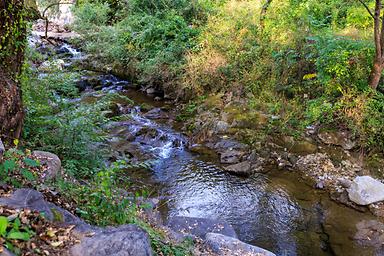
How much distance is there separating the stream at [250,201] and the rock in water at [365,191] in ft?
0.79

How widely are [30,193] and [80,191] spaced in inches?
32.8

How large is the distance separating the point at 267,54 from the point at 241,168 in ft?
12.3

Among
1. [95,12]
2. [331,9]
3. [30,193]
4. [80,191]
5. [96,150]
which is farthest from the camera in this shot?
[95,12]

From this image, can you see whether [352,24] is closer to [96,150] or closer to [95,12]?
[96,150]

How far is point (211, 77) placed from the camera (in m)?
9.59

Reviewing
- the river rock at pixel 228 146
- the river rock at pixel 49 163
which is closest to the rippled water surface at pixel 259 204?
the river rock at pixel 228 146

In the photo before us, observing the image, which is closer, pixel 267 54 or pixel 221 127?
pixel 221 127

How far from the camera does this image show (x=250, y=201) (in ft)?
20.1

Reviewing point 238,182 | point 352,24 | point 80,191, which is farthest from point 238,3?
point 80,191

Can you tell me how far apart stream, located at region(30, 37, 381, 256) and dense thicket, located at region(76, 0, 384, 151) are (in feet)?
5.91

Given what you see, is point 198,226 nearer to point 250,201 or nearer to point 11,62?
point 250,201

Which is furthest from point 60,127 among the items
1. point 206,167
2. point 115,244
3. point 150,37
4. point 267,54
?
point 150,37

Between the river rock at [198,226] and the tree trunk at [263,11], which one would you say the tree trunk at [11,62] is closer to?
the river rock at [198,226]

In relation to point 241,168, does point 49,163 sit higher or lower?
higher
